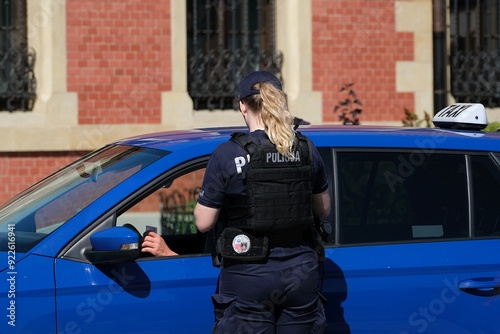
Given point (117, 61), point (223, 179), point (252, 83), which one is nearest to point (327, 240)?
point (223, 179)

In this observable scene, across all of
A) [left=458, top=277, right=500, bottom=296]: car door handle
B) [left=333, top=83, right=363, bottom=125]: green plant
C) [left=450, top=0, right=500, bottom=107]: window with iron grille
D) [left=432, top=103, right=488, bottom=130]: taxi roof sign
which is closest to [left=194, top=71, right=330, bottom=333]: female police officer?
[left=458, top=277, right=500, bottom=296]: car door handle

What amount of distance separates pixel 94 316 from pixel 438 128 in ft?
6.69

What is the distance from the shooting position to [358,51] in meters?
11.4

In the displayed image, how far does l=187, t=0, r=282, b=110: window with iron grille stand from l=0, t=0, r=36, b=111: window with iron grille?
175 cm

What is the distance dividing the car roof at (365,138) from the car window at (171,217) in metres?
0.17

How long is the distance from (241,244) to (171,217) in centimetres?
128

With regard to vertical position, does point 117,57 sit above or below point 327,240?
above

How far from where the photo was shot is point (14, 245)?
4145 millimetres

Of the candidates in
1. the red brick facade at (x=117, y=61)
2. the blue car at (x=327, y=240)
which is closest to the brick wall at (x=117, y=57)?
the red brick facade at (x=117, y=61)

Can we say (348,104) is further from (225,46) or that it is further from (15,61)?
(15,61)

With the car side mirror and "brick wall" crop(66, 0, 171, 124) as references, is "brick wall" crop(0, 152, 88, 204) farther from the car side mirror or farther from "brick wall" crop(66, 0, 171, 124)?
the car side mirror

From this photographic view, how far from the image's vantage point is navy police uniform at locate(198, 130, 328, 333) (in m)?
3.86

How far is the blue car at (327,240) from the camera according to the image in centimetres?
400

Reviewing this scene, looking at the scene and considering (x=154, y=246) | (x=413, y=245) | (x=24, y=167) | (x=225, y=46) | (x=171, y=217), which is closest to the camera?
(x=154, y=246)
